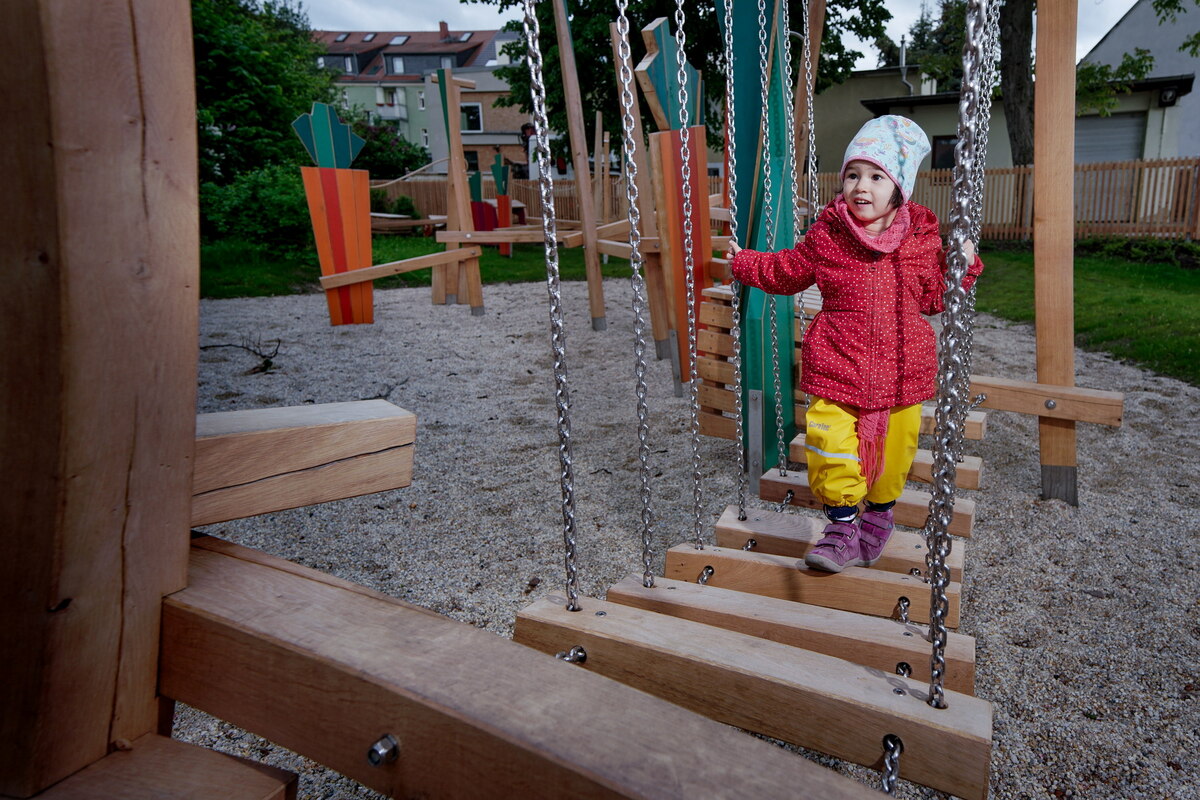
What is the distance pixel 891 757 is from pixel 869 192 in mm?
1370

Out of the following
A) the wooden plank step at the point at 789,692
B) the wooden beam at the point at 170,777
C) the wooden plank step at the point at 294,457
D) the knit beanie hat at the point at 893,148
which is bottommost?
the wooden plank step at the point at 789,692

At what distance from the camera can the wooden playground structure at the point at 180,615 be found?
3.05 ft

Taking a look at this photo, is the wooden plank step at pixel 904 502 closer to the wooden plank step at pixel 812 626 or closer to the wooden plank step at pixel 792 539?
the wooden plank step at pixel 792 539

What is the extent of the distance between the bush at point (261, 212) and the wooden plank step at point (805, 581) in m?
11.0

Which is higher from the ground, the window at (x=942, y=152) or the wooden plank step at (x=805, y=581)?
the window at (x=942, y=152)

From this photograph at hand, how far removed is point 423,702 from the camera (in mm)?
966

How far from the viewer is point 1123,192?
14023 mm

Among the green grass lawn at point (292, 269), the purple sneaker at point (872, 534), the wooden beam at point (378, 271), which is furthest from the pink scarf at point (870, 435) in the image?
the green grass lawn at point (292, 269)

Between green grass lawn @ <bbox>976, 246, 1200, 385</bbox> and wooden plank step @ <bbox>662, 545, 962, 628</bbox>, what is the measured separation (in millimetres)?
4382

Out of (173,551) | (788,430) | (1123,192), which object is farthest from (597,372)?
(1123,192)

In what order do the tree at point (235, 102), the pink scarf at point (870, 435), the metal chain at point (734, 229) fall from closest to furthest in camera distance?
1. the pink scarf at point (870, 435)
2. the metal chain at point (734, 229)
3. the tree at point (235, 102)

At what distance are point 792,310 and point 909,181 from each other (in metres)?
1.52

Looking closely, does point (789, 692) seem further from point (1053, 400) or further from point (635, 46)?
point (635, 46)

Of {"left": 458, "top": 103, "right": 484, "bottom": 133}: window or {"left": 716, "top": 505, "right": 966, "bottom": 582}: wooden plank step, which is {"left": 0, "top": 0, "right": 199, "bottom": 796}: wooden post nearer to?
{"left": 716, "top": 505, "right": 966, "bottom": 582}: wooden plank step
